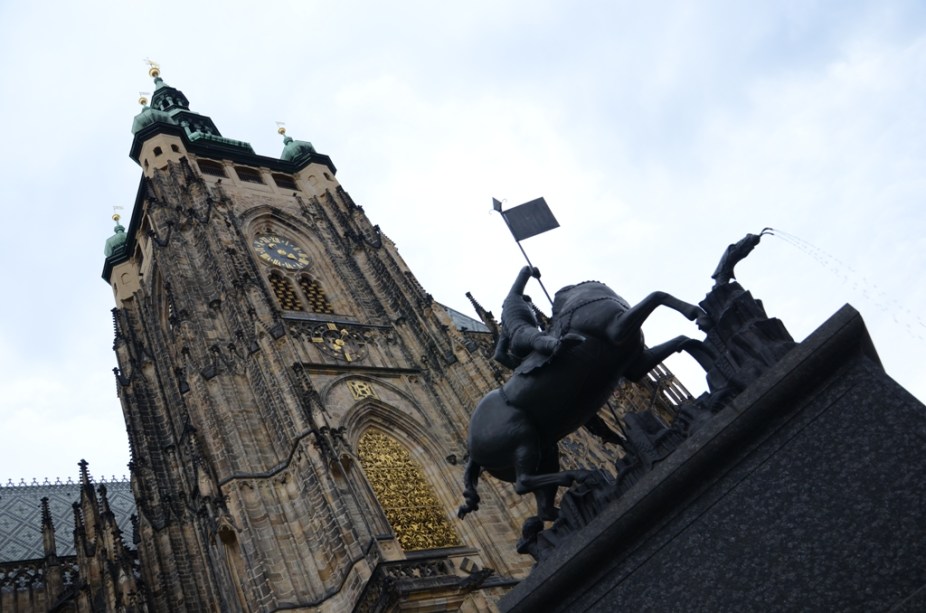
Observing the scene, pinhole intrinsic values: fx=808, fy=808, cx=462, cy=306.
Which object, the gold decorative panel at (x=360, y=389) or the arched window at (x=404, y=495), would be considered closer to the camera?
the arched window at (x=404, y=495)

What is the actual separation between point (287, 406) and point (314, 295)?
7915 mm

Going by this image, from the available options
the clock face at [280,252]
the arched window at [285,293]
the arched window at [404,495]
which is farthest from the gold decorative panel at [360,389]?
the clock face at [280,252]

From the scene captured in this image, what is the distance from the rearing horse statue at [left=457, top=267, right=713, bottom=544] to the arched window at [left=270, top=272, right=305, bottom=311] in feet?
63.3

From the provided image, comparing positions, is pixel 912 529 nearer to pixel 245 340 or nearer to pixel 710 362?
pixel 710 362

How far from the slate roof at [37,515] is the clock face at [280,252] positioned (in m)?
10.7

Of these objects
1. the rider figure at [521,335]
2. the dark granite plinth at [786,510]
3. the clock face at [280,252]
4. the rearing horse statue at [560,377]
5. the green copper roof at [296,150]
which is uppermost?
the green copper roof at [296,150]

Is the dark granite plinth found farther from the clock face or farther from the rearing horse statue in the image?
the clock face

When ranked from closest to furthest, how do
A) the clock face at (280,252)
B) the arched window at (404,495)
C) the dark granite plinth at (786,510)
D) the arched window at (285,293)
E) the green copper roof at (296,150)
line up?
Result: the dark granite plinth at (786,510), the arched window at (404,495), the arched window at (285,293), the clock face at (280,252), the green copper roof at (296,150)

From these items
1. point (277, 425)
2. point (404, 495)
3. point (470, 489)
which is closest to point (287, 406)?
point (277, 425)

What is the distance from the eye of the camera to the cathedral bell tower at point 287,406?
55.0ft

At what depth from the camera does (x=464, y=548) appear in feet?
62.2

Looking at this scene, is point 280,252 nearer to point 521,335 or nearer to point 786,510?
point 521,335

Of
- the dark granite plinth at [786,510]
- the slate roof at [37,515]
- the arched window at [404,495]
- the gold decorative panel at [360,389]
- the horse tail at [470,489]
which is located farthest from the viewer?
the slate roof at [37,515]

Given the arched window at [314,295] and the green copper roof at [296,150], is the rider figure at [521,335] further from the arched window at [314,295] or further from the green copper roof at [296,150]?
the green copper roof at [296,150]
